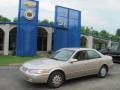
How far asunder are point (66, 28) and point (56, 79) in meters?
19.7

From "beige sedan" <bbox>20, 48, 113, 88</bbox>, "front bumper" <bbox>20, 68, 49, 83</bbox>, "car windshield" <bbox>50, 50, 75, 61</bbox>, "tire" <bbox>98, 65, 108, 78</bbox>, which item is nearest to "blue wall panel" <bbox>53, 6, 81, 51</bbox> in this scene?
"tire" <bbox>98, 65, 108, 78</bbox>

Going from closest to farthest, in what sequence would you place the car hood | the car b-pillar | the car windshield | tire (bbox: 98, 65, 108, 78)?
the car hood → the car windshield → tire (bbox: 98, 65, 108, 78) → the car b-pillar

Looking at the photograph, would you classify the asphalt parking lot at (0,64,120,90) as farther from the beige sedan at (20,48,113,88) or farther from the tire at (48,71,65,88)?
the beige sedan at (20,48,113,88)

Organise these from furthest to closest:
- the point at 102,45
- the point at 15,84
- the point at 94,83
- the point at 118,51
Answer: the point at 102,45, the point at 118,51, the point at 94,83, the point at 15,84

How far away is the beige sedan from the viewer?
29.9 feet

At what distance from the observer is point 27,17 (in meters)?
25.6

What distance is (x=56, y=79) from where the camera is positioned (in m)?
9.46

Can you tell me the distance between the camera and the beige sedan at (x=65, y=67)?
9.12 m

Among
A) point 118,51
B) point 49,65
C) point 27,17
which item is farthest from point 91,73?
point 27,17

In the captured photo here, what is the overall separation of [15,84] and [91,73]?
3609mm

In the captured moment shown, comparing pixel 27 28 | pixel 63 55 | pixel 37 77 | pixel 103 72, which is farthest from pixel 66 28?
Answer: pixel 37 77

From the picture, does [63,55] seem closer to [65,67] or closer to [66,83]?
[65,67]

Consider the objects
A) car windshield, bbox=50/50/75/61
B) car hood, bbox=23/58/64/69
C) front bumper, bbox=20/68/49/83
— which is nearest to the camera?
front bumper, bbox=20/68/49/83

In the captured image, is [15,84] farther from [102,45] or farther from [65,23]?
[102,45]
